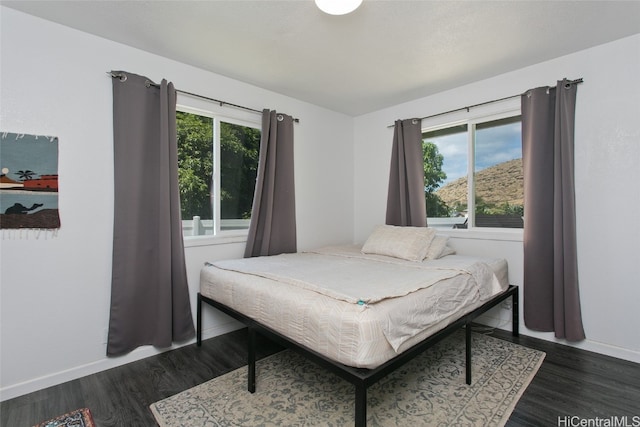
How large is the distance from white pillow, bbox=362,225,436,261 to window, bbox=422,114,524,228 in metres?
0.66

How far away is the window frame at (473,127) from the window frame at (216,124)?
2010 millimetres

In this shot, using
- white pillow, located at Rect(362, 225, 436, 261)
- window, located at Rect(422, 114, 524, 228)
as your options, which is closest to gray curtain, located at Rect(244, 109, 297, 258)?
white pillow, located at Rect(362, 225, 436, 261)

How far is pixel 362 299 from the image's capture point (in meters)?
1.54

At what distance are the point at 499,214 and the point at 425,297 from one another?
1830 millimetres

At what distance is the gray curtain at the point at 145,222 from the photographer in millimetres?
2248

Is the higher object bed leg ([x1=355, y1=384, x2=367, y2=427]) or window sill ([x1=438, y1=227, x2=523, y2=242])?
window sill ([x1=438, y1=227, x2=523, y2=242])

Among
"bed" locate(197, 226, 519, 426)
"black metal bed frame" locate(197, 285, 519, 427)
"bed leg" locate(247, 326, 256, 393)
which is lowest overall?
"bed leg" locate(247, 326, 256, 393)

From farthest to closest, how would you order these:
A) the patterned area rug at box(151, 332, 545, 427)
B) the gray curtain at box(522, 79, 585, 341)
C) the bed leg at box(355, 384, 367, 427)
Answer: the gray curtain at box(522, 79, 585, 341) < the patterned area rug at box(151, 332, 545, 427) < the bed leg at box(355, 384, 367, 427)

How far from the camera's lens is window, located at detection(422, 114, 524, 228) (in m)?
2.97

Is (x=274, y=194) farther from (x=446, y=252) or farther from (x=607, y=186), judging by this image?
(x=607, y=186)

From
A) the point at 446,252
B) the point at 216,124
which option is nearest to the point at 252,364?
the point at 446,252

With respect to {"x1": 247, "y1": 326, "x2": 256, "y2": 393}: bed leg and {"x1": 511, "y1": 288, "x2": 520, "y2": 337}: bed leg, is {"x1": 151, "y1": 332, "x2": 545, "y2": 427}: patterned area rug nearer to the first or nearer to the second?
{"x1": 247, "y1": 326, "x2": 256, "y2": 393}: bed leg

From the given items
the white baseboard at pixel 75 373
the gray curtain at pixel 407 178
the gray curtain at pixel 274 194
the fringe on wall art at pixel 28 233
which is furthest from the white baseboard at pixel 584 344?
the fringe on wall art at pixel 28 233

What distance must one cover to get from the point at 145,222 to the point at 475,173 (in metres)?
3.16
